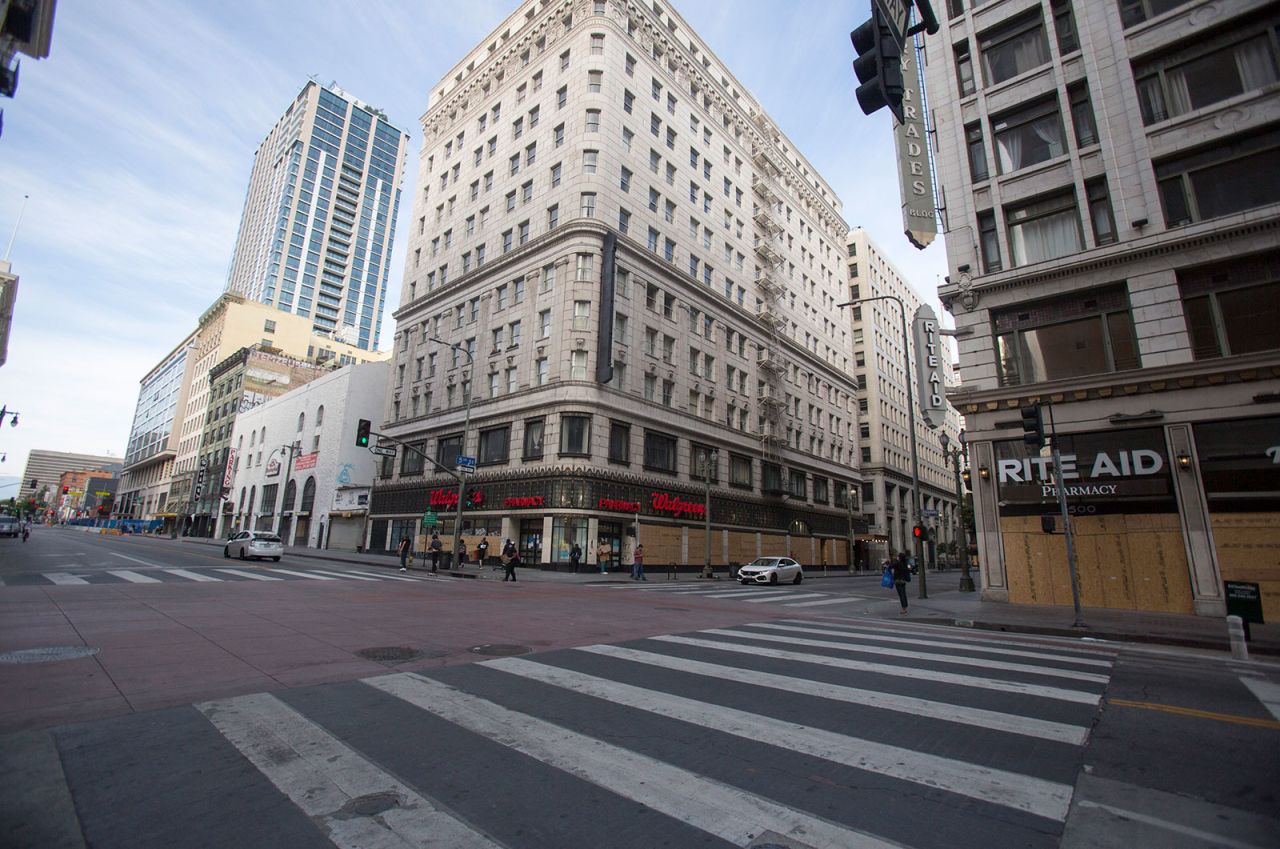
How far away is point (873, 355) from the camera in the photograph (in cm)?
7219

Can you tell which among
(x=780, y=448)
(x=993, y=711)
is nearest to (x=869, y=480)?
(x=780, y=448)

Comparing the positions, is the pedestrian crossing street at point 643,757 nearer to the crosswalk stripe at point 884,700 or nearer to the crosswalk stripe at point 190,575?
the crosswalk stripe at point 884,700

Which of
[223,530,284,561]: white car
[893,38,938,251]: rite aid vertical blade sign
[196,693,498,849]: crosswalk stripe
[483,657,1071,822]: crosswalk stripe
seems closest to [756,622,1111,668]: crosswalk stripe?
[483,657,1071,822]: crosswalk stripe

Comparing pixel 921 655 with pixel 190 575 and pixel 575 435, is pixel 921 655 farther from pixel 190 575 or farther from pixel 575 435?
pixel 575 435

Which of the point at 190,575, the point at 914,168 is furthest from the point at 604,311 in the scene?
the point at 190,575

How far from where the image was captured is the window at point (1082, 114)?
18.9m

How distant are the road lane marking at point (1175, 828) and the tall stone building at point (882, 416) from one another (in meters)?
64.6

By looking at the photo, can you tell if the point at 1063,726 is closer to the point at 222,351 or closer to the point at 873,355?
the point at 873,355

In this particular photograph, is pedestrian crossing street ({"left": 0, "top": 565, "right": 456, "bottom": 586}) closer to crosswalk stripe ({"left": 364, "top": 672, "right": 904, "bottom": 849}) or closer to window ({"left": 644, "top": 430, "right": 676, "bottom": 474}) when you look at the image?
crosswalk stripe ({"left": 364, "top": 672, "right": 904, "bottom": 849})

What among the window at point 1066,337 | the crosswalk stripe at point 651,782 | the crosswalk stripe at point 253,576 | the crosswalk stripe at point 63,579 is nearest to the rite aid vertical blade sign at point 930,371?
the window at point 1066,337

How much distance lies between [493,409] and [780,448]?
24497 mm

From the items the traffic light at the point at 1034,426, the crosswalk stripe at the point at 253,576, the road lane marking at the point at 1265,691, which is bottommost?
the road lane marking at the point at 1265,691

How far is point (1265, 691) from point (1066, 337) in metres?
14.5

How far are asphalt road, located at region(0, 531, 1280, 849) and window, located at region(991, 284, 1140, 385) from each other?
42.4 feet
